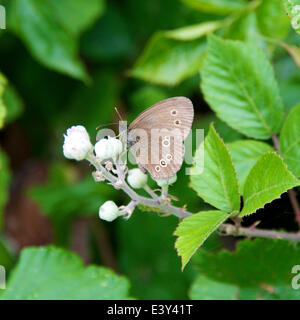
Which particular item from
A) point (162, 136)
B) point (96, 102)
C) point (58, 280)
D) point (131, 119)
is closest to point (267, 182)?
point (162, 136)

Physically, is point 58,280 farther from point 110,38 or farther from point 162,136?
point 110,38

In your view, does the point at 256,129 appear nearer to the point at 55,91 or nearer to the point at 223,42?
the point at 223,42

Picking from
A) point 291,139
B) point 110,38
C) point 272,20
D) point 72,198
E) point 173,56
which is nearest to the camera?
point 291,139

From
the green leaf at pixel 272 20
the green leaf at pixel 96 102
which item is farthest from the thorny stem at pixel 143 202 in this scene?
the green leaf at pixel 96 102

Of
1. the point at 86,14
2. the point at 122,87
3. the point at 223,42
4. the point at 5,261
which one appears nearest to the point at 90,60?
the point at 122,87

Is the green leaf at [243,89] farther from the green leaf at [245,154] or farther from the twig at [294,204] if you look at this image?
the twig at [294,204]

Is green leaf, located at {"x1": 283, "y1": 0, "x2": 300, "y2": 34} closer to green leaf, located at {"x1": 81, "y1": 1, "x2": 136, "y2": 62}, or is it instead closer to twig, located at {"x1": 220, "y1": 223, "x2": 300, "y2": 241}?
twig, located at {"x1": 220, "y1": 223, "x2": 300, "y2": 241}
